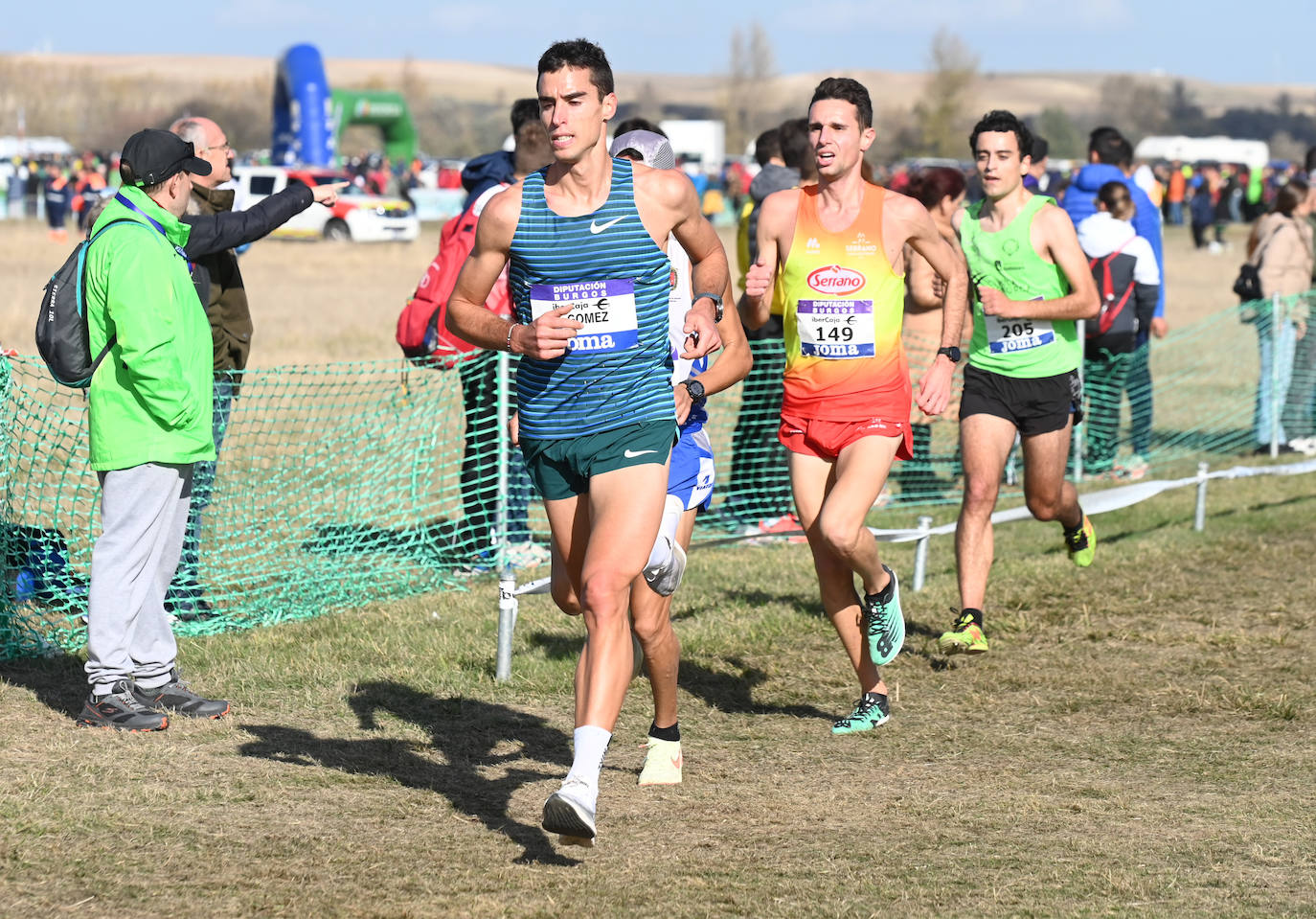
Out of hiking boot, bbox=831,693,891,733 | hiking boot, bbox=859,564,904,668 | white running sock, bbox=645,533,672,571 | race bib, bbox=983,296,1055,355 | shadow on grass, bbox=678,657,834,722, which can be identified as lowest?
shadow on grass, bbox=678,657,834,722

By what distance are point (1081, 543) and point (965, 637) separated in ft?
4.35

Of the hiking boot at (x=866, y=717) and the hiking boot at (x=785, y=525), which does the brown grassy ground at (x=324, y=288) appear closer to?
the hiking boot at (x=785, y=525)

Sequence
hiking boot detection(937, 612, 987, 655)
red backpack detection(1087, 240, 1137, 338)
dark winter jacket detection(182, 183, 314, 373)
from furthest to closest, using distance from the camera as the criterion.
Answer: red backpack detection(1087, 240, 1137, 338)
hiking boot detection(937, 612, 987, 655)
dark winter jacket detection(182, 183, 314, 373)

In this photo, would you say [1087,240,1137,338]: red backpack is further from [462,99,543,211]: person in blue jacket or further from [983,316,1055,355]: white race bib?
[462,99,543,211]: person in blue jacket

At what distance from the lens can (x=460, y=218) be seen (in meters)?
7.88

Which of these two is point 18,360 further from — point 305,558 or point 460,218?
point 460,218

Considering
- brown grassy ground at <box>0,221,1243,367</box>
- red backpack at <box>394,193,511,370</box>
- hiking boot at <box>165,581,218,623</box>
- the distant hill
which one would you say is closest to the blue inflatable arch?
brown grassy ground at <box>0,221,1243,367</box>

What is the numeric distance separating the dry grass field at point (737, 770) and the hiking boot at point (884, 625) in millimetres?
317

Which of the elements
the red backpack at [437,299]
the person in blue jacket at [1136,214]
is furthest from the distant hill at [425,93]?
the red backpack at [437,299]

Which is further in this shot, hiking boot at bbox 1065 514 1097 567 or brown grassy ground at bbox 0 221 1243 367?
brown grassy ground at bbox 0 221 1243 367

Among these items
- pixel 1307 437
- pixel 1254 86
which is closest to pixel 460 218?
pixel 1307 437

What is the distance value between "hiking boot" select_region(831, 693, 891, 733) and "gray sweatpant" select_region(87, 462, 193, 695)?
2427 millimetres

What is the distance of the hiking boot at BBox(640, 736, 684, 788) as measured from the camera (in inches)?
201

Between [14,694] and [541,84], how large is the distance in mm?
3173
